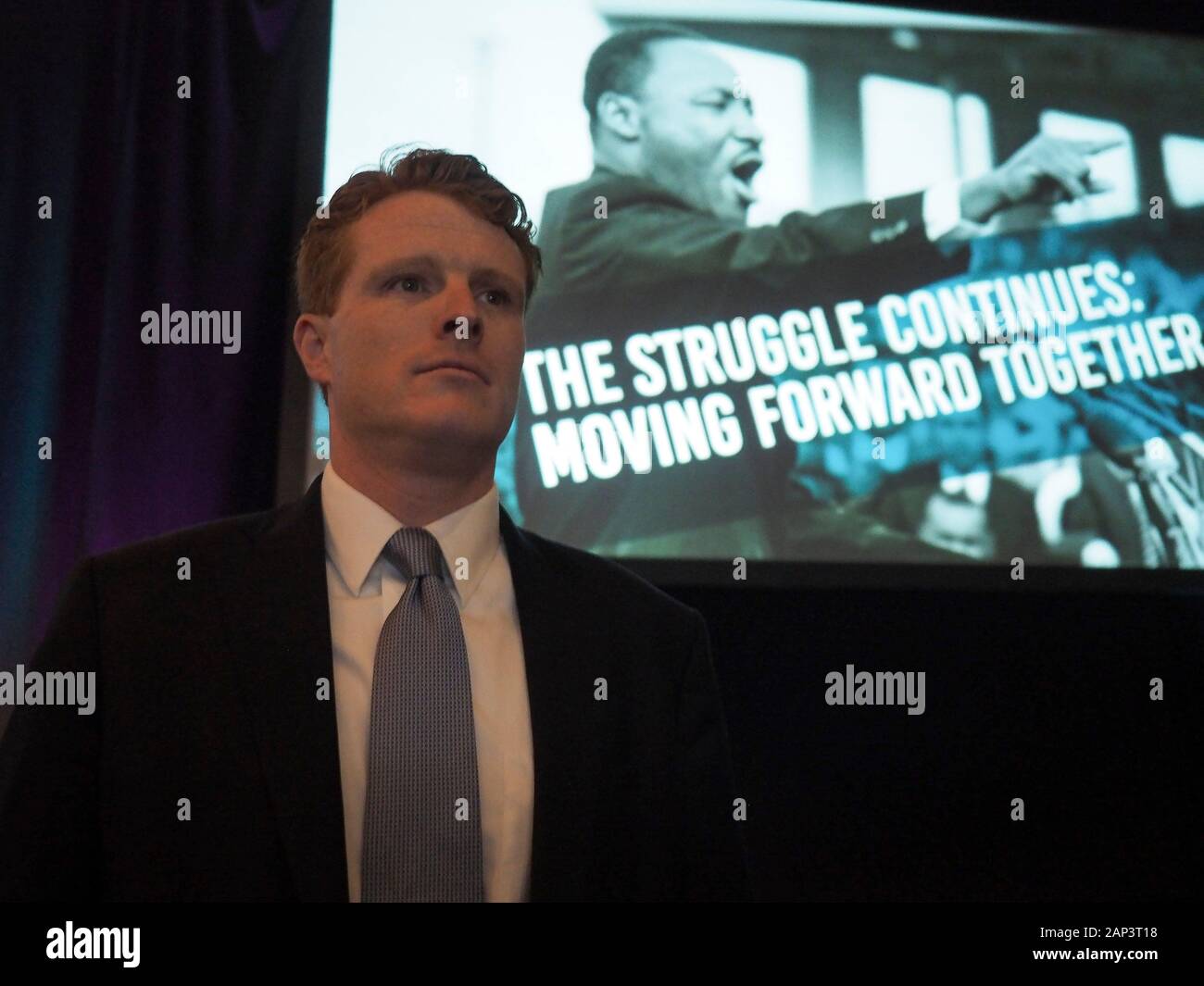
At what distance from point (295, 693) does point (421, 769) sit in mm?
178

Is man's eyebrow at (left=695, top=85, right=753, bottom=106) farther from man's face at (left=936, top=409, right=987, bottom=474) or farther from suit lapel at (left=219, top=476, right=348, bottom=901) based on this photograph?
suit lapel at (left=219, top=476, right=348, bottom=901)

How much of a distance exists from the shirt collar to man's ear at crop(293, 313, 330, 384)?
8.8 inches

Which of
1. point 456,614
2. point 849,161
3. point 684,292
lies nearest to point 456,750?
point 456,614

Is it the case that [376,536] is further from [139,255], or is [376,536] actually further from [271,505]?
[139,255]

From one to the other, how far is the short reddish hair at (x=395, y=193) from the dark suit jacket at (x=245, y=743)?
35 cm

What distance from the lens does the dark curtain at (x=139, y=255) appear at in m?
2.38

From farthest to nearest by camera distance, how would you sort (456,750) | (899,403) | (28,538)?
1. (899,403)
2. (28,538)
3. (456,750)

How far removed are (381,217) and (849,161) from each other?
1236 mm

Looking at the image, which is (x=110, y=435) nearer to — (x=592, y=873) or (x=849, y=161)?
(x=592, y=873)

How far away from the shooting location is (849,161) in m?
2.54

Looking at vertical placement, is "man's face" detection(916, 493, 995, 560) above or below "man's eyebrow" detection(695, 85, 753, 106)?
below

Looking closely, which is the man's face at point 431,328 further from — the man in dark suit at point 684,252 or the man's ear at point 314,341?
the man in dark suit at point 684,252

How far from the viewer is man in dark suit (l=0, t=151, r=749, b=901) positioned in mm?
1432

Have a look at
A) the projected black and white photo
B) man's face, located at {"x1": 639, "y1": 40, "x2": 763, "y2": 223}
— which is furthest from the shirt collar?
man's face, located at {"x1": 639, "y1": 40, "x2": 763, "y2": 223}
